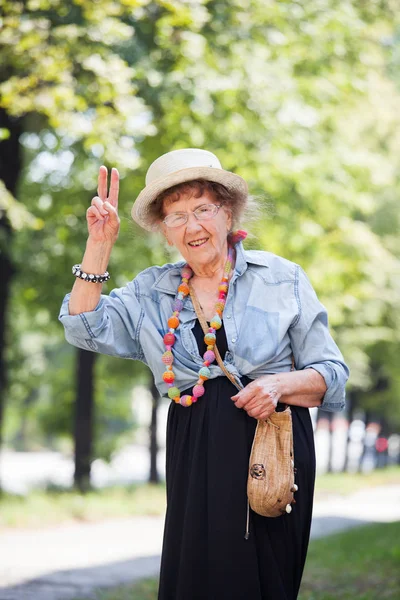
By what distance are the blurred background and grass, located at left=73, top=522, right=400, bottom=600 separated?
325 cm

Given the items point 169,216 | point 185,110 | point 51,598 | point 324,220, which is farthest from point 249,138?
point 169,216

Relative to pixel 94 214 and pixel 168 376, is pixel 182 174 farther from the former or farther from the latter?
pixel 168 376

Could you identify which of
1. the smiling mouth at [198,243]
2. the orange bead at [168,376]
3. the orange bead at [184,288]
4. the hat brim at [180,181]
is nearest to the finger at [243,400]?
the orange bead at [168,376]

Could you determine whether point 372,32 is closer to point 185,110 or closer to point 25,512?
point 185,110

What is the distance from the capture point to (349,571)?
7773 mm

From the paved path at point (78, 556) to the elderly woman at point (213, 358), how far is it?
352 centimetres

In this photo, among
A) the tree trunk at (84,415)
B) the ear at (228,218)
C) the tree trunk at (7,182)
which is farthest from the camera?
the tree trunk at (84,415)

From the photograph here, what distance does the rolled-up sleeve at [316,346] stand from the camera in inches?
122

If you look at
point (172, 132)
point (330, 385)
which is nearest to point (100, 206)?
point (330, 385)

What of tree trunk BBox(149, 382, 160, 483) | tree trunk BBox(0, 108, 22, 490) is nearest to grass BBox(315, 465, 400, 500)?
tree trunk BBox(149, 382, 160, 483)

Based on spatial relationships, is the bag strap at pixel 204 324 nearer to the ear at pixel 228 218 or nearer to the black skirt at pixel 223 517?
the black skirt at pixel 223 517

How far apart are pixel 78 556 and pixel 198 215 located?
5.84 metres

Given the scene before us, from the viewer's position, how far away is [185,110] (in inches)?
392

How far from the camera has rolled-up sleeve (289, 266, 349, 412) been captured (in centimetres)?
310
